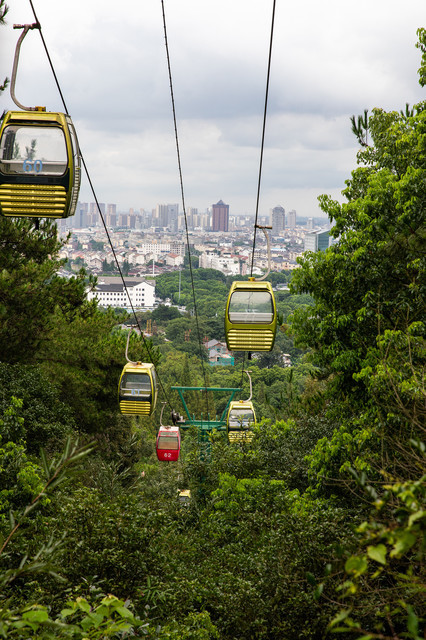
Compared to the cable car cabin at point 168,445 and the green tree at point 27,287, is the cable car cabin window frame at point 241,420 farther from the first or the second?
the green tree at point 27,287

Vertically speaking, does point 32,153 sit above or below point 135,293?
above

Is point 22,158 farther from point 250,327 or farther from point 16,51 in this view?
point 250,327

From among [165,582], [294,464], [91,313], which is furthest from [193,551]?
[91,313]

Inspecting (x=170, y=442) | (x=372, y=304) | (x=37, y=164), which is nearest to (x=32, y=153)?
(x=37, y=164)

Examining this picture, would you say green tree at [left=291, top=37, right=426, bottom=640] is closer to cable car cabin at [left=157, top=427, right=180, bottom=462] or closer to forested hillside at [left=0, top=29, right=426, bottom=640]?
forested hillside at [left=0, top=29, right=426, bottom=640]

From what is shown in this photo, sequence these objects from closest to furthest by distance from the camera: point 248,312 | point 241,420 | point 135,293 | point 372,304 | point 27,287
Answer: point 248,312
point 372,304
point 27,287
point 241,420
point 135,293

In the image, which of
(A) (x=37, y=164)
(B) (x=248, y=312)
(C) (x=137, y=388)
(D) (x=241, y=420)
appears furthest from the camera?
(D) (x=241, y=420)

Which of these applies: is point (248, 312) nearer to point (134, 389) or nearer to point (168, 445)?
point (134, 389)

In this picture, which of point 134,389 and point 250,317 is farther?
point 134,389
